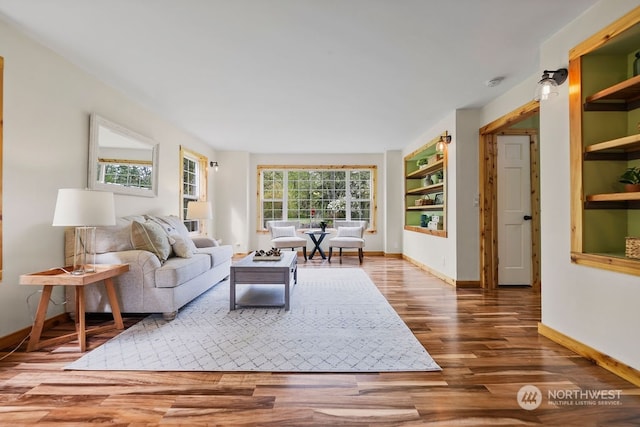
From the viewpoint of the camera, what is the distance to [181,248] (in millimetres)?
3477

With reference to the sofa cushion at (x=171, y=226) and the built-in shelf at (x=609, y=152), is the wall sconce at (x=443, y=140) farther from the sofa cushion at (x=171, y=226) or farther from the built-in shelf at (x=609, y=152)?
the sofa cushion at (x=171, y=226)

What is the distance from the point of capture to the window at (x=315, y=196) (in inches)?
287

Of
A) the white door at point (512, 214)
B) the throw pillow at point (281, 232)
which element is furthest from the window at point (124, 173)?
the white door at point (512, 214)

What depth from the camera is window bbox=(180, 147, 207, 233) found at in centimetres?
543

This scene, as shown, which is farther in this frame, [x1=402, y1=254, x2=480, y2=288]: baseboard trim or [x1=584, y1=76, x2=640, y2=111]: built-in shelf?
[x1=402, y1=254, x2=480, y2=288]: baseboard trim

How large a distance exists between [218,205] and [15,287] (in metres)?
4.57

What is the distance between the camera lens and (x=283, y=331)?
2545mm

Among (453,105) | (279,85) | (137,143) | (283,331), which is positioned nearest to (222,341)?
(283,331)

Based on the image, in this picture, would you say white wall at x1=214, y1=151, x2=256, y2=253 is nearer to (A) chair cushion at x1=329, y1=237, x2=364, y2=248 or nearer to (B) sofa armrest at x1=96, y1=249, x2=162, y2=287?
(A) chair cushion at x1=329, y1=237, x2=364, y2=248

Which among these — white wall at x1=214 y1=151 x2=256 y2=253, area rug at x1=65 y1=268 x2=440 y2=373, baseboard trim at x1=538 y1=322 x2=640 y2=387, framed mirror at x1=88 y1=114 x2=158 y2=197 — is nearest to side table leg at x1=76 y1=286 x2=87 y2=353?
area rug at x1=65 y1=268 x2=440 y2=373

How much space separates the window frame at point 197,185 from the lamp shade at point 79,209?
2.94m

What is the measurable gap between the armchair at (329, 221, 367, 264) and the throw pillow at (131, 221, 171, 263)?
3.61 m

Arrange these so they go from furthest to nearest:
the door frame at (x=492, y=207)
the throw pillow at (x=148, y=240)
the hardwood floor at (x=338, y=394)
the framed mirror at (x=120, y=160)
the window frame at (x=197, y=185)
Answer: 1. the window frame at (x=197, y=185)
2. the door frame at (x=492, y=207)
3. the framed mirror at (x=120, y=160)
4. the throw pillow at (x=148, y=240)
5. the hardwood floor at (x=338, y=394)

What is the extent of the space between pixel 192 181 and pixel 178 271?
11.4ft
